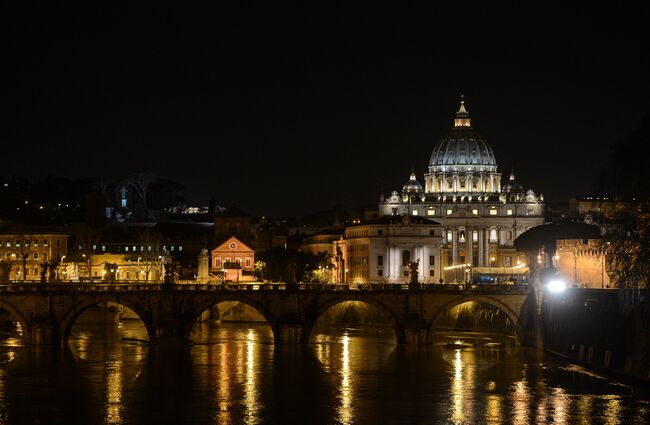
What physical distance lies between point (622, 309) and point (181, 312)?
120 feet

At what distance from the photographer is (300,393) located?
81.9m

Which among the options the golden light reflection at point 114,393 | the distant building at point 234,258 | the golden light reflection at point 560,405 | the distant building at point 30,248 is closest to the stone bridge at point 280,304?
the golden light reflection at point 114,393

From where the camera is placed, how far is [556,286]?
10519cm

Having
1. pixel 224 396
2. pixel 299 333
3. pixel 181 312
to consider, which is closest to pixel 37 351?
pixel 181 312

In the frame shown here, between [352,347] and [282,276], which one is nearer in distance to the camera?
[352,347]

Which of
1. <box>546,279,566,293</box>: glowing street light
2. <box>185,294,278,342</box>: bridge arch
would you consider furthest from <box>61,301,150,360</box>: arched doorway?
<box>546,279,566,293</box>: glowing street light

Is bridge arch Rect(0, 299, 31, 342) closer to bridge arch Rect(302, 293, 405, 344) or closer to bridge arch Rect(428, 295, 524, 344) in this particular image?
bridge arch Rect(302, 293, 405, 344)

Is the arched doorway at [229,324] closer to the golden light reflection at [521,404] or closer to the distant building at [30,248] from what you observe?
the golden light reflection at [521,404]

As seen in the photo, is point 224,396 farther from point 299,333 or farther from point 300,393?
point 299,333

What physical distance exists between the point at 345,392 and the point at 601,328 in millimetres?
16566

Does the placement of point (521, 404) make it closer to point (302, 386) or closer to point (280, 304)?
point (302, 386)

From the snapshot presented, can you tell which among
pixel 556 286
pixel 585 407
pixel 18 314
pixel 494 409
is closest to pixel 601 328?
pixel 585 407

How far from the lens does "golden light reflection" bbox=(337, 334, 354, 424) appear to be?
73.6 m

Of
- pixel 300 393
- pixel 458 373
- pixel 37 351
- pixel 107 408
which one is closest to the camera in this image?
pixel 107 408
